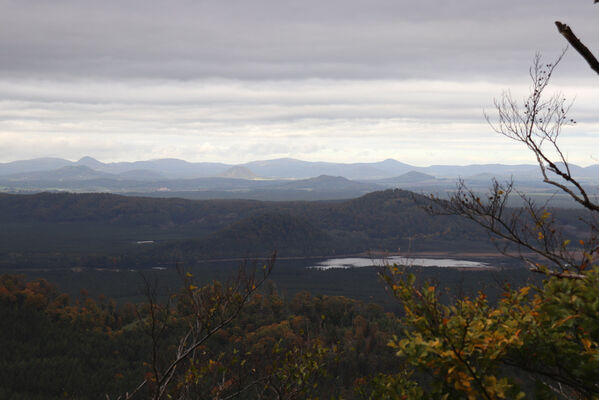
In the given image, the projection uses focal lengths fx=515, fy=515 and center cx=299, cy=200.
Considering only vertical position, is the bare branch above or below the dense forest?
above

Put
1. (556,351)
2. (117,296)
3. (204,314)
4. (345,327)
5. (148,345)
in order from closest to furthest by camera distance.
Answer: (556,351) → (204,314) → (148,345) → (345,327) → (117,296)

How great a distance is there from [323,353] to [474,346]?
8.65 meters

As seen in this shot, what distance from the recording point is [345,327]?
10781 centimetres

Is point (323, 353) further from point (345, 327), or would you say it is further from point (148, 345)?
point (345, 327)

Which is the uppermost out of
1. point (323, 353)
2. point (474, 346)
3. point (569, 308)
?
point (569, 308)

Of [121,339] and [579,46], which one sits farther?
[121,339]

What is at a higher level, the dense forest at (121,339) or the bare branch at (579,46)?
the bare branch at (579,46)

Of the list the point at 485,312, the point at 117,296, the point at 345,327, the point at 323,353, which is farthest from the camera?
the point at 117,296

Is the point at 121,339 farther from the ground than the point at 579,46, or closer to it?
closer to it

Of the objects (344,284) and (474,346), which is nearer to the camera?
(474,346)

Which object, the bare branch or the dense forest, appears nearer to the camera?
the bare branch

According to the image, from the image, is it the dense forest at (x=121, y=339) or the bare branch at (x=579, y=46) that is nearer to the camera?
the bare branch at (x=579, y=46)

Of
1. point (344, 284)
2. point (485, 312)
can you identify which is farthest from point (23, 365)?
point (344, 284)

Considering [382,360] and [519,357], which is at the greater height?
[519,357]
